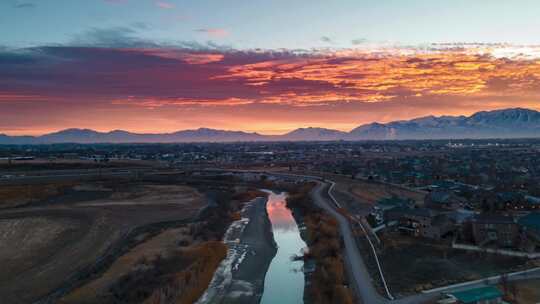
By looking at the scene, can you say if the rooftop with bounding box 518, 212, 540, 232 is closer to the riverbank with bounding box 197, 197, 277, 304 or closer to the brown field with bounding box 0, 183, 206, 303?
the riverbank with bounding box 197, 197, 277, 304

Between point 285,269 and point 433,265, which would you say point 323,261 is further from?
point 433,265

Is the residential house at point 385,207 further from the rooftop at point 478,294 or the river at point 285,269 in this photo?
the rooftop at point 478,294

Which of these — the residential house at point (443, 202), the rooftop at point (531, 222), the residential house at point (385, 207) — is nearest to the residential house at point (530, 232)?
the rooftop at point (531, 222)

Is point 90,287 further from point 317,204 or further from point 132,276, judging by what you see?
point 317,204

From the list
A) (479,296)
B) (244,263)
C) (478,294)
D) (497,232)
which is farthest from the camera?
(244,263)

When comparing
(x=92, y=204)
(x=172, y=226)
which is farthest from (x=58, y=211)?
(x=172, y=226)

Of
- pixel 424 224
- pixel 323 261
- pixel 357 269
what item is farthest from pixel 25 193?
pixel 424 224
